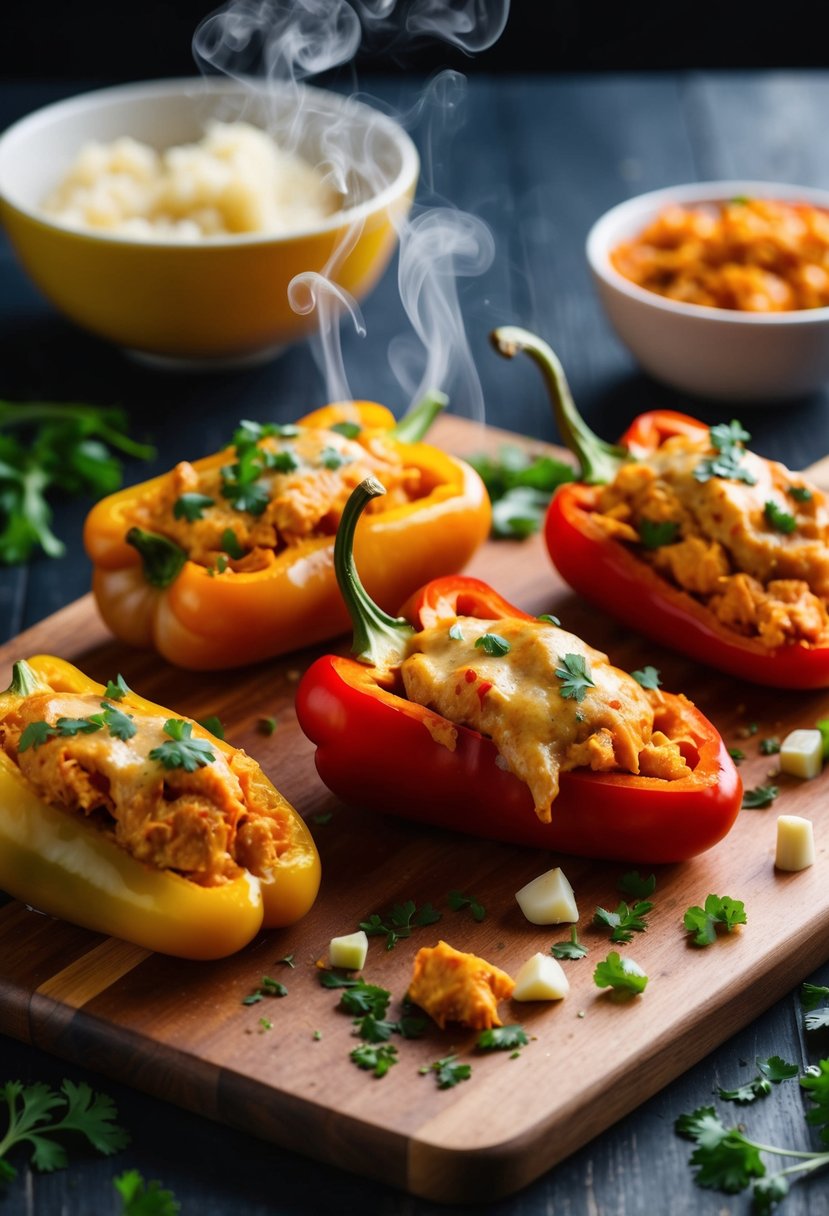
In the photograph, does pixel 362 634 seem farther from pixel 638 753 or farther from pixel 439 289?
pixel 439 289

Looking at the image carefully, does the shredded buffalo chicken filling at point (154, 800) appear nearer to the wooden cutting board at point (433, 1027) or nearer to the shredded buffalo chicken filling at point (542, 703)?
the wooden cutting board at point (433, 1027)

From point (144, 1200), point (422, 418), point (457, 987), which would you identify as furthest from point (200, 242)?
point (144, 1200)

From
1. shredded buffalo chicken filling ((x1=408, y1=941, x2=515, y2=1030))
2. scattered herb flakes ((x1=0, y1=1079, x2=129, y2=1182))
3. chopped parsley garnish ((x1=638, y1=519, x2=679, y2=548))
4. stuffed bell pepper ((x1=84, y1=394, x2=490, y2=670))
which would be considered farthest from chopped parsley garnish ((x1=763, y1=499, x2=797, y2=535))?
scattered herb flakes ((x1=0, y1=1079, x2=129, y2=1182))

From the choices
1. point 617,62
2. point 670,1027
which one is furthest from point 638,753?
point 617,62

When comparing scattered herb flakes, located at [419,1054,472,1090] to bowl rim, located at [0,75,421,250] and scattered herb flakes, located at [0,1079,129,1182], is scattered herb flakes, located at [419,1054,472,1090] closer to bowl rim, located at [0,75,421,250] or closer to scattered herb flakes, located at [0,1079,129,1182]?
scattered herb flakes, located at [0,1079,129,1182]

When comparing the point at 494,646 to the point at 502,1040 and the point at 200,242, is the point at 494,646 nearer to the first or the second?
the point at 502,1040

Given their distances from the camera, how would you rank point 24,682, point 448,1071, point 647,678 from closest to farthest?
point 448,1071 < point 24,682 < point 647,678
